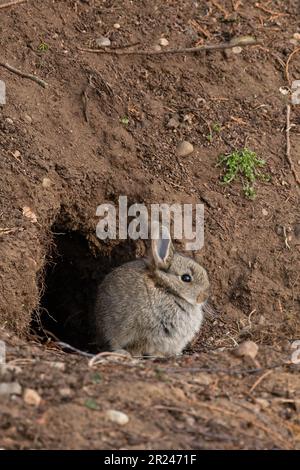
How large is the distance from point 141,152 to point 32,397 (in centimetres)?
344

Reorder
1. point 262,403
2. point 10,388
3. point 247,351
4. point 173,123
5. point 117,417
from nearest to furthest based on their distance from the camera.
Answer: point 117,417 → point 10,388 → point 262,403 → point 247,351 → point 173,123

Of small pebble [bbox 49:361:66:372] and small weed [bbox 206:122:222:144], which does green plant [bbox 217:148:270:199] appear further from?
small pebble [bbox 49:361:66:372]

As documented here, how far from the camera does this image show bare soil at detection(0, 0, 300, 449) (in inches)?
285

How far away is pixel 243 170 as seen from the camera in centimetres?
780

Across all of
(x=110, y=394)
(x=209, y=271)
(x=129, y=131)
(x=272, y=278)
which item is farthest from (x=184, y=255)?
(x=110, y=394)

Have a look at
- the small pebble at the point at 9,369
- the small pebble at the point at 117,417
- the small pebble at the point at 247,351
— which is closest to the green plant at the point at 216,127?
the small pebble at the point at 247,351

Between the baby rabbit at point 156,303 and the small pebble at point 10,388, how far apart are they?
1990 mm

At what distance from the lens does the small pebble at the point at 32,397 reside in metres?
4.84

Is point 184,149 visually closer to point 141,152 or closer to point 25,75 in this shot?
point 141,152

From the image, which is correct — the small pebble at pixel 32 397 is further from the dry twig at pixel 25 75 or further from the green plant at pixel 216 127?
the green plant at pixel 216 127

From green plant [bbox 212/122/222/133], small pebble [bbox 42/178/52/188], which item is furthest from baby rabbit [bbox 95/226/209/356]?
green plant [bbox 212/122/222/133]

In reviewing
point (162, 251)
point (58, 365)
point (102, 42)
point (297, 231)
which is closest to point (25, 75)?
point (102, 42)

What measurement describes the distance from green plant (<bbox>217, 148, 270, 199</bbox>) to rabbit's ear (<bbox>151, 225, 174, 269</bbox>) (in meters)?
1.09

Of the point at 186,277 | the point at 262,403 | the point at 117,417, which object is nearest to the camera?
the point at 117,417
